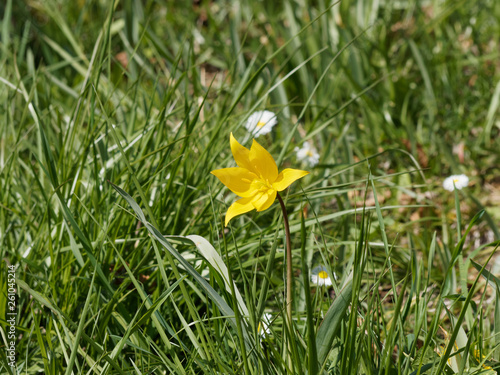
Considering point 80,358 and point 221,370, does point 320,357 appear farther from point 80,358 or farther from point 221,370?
point 80,358

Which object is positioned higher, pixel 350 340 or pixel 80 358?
pixel 350 340

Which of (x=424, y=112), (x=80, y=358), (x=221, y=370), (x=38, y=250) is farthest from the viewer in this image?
(x=424, y=112)

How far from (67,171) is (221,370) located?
0.90 m

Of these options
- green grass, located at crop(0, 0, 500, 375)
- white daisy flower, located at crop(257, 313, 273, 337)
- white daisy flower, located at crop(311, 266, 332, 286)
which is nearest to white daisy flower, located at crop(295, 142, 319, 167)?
green grass, located at crop(0, 0, 500, 375)

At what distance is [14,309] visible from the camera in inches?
55.6

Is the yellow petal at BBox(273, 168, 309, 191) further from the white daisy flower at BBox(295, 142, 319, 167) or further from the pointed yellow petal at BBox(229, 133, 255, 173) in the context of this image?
the white daisy flower at BBox(295, 142, 319, 167)

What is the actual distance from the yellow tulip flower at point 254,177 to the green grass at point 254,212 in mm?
84

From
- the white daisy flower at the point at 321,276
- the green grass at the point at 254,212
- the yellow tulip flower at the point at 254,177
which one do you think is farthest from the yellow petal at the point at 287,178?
the white daisy flower at the point at 321,276

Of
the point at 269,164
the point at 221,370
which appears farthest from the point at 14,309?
the point at 269,164

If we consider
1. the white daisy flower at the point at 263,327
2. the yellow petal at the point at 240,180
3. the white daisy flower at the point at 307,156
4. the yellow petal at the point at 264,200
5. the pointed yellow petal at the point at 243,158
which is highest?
the white daisy flower at the point at 307,156

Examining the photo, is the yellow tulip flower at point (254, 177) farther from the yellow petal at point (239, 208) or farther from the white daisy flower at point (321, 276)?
the white daisy flower at point (321, 276)

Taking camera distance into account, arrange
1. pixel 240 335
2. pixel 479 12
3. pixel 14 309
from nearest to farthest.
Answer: pixel 240 335 → pixel 14 309 → pixel 479 12

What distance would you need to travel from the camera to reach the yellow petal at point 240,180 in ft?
3.43

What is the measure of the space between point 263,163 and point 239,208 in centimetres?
13
